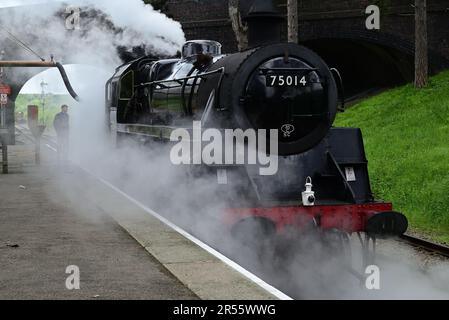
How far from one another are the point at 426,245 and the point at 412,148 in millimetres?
6852

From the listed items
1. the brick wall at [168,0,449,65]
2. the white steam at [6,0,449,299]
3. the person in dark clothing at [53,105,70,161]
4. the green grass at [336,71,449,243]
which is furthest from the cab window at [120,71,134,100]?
the brick wall at [168,0,449,65]

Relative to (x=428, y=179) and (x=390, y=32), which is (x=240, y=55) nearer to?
(x=428, y=179)

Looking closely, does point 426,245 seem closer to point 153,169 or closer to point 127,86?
point 153,169

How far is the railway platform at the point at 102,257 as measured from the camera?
5957mm

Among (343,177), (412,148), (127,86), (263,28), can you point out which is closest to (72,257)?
(343,177)

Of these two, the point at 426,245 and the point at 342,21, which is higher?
the point at 342,21

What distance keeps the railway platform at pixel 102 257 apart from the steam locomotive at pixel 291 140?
925mm

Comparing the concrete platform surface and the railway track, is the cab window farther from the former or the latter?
the railway track

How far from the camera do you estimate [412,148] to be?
1645cm

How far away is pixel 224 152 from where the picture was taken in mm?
8109

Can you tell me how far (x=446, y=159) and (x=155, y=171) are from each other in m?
6.48

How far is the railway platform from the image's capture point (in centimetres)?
596

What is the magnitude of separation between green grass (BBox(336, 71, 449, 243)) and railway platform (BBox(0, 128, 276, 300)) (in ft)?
15.0

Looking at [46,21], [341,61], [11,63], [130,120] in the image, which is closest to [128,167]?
[130,120]
